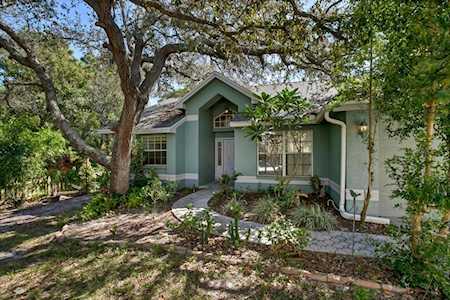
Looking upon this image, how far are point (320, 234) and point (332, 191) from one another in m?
3.34

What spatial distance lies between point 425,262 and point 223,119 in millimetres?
11290

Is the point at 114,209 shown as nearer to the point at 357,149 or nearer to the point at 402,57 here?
the point at 357,149

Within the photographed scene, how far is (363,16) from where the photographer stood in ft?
16.0

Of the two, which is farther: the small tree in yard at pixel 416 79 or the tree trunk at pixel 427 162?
the tree trunk at pixel 427 162

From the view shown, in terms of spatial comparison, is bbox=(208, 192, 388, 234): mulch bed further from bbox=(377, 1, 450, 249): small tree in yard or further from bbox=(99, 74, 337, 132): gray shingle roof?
bbox=(99, 74, 337, 132): gray shingle roof

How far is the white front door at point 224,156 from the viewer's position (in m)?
14.3

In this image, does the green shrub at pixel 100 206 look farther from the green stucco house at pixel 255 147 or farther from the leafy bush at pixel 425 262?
the leafy bush at pixel 425 262

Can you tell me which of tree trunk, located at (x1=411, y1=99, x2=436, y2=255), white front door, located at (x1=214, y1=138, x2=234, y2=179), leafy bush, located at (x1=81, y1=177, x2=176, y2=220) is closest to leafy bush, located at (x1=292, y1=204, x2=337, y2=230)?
tree trunk, located at (x1=411, y1=99, x2=436, y2=255)

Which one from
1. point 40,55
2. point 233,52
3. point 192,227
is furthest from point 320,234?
point 40,55

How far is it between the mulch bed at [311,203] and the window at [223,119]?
14.7 feet

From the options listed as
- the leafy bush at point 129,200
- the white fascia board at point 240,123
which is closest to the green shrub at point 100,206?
the leafy bush at point 129,200

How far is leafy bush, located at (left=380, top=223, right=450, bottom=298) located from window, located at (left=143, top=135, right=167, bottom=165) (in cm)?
1087

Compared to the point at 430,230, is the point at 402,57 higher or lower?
higher

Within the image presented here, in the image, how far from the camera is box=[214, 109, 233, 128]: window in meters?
14.2
